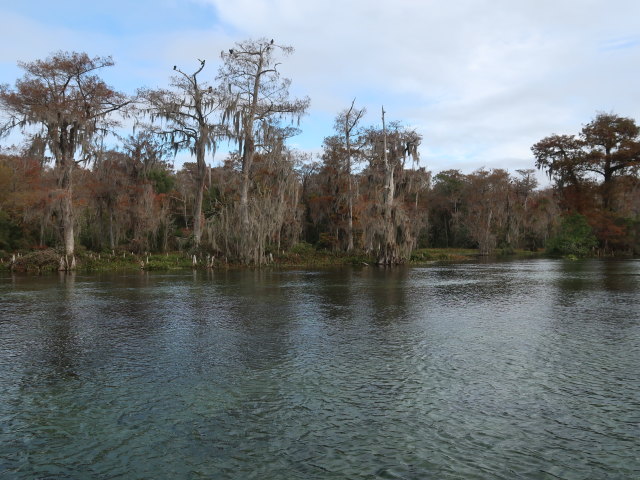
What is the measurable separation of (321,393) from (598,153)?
56.2m

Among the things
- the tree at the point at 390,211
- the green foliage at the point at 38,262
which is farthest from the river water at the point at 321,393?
the tree at the point at 390,211

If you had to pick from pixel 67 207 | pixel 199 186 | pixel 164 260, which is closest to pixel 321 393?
pixel 67 207

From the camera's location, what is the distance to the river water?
5496 millimetres

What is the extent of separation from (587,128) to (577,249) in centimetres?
1352

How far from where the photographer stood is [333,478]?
5133 millimetres

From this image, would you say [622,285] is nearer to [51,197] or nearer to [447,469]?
[447,469]

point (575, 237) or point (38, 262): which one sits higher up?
point (575, 237)

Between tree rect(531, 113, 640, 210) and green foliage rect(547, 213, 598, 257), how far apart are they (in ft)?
16.8

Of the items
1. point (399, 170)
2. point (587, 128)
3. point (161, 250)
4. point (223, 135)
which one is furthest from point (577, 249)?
point (161, 250)

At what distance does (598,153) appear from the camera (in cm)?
5378

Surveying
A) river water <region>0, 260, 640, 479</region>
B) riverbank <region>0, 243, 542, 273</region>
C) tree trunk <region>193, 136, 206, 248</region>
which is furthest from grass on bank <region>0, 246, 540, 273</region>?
river water <region>0, 260, 640, 479</region>

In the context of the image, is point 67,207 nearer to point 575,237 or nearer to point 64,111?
point 64,111

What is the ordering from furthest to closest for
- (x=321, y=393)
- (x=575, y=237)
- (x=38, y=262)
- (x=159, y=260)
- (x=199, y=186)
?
(x=575, y=237) → (x=199, y=186) → (x=159, y=260) → (x=38, y=262) → (x=321, y=393)

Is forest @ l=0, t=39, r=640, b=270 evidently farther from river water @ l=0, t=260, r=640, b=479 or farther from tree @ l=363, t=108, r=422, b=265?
river water @ l=0, t=260, r=640, b=479
